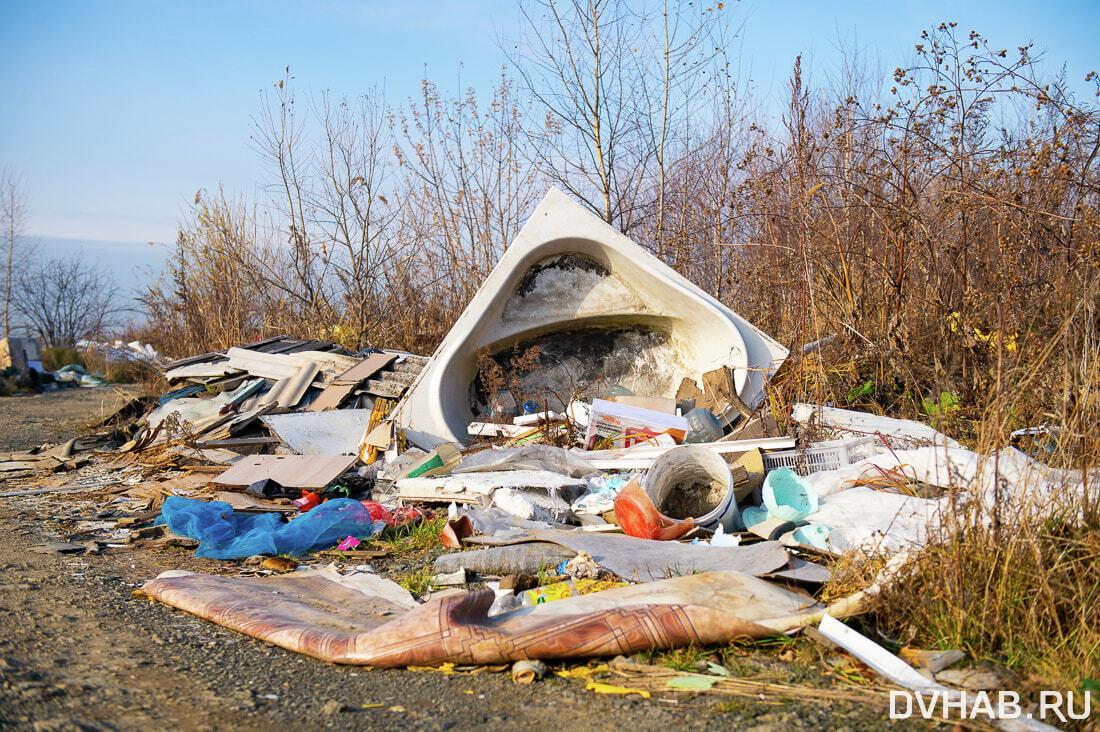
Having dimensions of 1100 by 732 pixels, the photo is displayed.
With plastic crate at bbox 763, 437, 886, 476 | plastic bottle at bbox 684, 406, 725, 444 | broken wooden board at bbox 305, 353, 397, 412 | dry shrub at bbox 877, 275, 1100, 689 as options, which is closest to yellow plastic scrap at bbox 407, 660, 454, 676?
dry shrub at bbox 877, 275, 1100, 689

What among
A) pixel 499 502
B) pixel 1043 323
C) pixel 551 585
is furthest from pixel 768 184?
pixel 551 585

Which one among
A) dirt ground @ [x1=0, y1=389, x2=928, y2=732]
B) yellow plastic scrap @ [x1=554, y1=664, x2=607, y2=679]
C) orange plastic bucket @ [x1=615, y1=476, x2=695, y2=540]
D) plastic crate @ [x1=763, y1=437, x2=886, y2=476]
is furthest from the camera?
plastic crate @ [x1=763, y1=437, x2=886, y2=476]

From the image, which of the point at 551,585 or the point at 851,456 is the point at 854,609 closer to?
the point at 551,585

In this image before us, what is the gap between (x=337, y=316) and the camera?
1217 cm

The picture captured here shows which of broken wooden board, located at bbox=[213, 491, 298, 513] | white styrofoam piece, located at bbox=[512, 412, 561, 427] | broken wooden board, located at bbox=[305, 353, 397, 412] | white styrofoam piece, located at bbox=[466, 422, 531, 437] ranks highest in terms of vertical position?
broken wooden board, located at bbox=[305, 353, 397, 412]

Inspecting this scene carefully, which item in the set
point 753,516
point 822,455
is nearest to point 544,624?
point 753,516

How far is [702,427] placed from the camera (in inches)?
226

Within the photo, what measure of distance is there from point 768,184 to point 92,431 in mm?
8649

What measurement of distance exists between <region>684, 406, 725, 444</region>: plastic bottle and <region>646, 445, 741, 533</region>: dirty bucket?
0.93 m

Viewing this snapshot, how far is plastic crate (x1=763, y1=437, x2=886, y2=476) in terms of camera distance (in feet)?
15.9

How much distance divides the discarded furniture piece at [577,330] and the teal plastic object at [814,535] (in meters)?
2.66

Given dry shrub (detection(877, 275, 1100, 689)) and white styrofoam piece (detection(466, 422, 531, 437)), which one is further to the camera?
white styrofoam piece (detection(466, 422, 531, 437))

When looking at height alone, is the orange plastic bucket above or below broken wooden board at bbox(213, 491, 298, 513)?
above

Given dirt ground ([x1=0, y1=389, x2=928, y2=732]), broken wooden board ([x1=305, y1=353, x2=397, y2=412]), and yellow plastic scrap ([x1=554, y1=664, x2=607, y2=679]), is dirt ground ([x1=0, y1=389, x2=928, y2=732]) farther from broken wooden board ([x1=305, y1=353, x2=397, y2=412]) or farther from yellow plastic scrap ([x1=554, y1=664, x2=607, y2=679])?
broken wooden board ([x1=305, y1=353, x2=397, y2=412])
